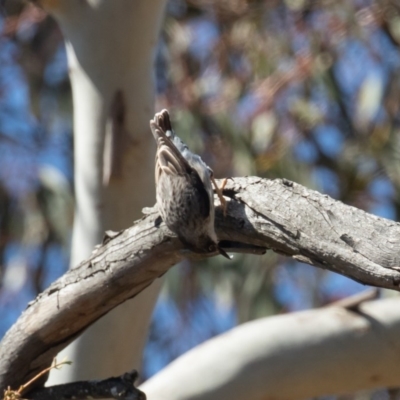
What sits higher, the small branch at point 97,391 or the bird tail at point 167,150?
the bird tail at point 167,150

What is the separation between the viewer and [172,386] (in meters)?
1.92

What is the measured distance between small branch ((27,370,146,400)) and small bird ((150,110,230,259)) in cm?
26

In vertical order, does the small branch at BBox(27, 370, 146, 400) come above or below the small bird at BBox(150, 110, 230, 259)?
below

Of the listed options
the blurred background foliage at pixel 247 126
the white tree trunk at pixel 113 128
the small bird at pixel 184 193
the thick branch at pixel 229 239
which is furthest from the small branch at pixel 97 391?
the blurred background foliage at pixel 247 126

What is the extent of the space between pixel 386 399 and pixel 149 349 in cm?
146

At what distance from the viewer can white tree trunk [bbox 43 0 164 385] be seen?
1929mm

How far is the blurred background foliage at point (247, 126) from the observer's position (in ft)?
10.9

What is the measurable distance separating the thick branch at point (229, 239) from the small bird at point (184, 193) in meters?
0.03

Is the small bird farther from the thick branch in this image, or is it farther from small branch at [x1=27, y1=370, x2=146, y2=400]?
small branch at [x1=27, y1=370, x2=146, y2=400]

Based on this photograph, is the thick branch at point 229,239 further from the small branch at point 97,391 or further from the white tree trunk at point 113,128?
the white tree trunk at point 113,128

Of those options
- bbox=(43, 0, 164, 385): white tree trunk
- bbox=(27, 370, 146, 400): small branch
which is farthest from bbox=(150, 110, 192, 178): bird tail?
bbox=(43, 0, 164, 385): white tree trunk

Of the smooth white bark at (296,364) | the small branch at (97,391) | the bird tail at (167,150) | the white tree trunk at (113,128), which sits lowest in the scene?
the small branch at (97,391)

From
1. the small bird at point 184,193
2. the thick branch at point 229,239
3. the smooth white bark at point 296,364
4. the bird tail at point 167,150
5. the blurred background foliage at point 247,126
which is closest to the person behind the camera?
the thick branch at point 229,239

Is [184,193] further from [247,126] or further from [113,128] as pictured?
[247,126]
